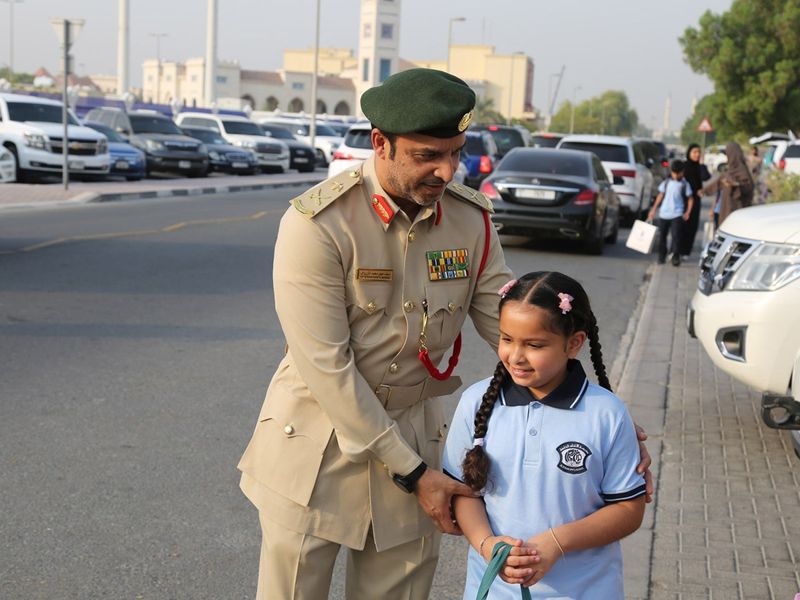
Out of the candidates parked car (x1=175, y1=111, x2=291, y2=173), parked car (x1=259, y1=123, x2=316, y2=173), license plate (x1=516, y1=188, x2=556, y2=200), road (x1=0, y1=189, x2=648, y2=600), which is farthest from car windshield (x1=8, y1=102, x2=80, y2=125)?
license plate (x1=516, y1=188, x2=556, y2=200)

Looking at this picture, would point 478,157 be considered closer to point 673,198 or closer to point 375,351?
point 673,198

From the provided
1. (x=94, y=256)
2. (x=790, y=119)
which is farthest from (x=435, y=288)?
(x=790, y=119)

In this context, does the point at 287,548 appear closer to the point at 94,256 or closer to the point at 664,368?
the point at 664,368

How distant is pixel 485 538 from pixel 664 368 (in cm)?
616

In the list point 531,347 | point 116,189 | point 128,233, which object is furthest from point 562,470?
point 116,189

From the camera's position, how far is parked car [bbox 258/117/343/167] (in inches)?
1587

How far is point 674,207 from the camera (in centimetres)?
1481

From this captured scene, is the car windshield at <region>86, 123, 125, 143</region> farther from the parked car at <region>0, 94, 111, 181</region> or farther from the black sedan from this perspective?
the black sedan

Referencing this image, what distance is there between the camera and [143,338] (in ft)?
27.1

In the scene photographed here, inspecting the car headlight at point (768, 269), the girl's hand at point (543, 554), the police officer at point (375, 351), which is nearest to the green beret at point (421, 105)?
the police officer at point (375, 351)

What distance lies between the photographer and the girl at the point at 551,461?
2.39 metres

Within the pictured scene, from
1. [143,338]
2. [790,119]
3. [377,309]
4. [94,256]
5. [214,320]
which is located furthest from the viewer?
[790,119]

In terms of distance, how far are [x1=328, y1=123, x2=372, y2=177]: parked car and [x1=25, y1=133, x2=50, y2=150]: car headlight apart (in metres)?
6.14

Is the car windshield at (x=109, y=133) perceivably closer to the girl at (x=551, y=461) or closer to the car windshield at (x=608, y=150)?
the car windshield at (x=608, y=150)
